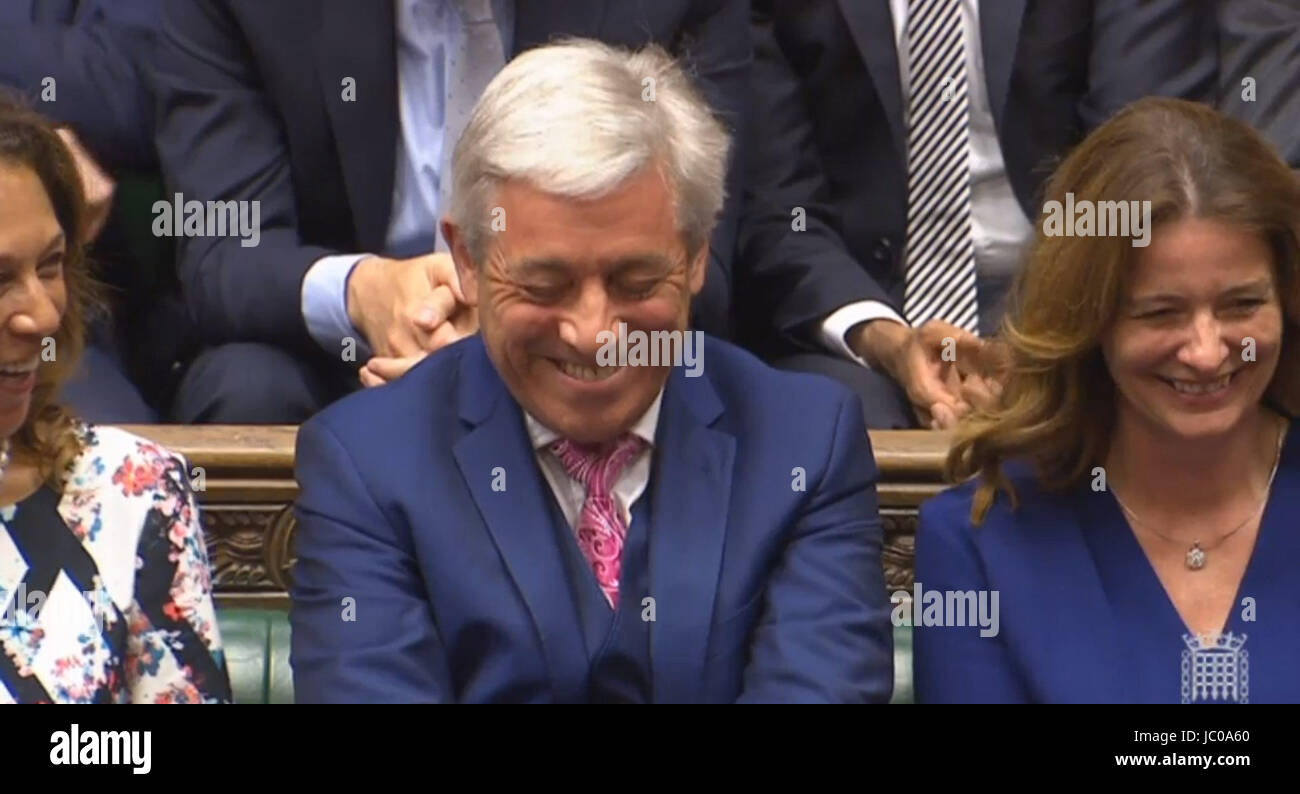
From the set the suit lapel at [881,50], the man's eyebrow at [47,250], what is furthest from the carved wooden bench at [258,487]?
the suit lapel at [881,50]

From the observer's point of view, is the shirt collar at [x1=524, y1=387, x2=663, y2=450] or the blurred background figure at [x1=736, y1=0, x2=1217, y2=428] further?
the blurred background figure at [x1=736, y1=0, x2=1217, y2=428]

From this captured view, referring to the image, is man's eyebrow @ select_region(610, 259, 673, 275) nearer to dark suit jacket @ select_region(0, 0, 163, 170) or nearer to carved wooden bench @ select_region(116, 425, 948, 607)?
carved wooden bench @ select_region(116, 425, 948, 607)

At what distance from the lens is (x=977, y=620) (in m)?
1.86

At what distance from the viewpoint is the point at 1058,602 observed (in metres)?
1.86

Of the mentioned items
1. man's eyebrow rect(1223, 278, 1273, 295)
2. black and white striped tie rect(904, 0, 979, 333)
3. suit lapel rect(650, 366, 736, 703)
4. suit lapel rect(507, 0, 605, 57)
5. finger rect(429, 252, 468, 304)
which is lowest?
suit lapel rect(650, 366, 736, 703)

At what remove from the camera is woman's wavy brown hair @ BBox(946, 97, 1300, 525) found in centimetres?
182

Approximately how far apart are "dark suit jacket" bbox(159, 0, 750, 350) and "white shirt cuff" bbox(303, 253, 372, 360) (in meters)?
0.01

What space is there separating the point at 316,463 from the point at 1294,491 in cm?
78

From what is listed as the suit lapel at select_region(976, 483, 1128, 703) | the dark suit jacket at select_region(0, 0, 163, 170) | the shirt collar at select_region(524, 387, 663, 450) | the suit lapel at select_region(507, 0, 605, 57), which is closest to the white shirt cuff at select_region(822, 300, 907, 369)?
the suit lapel at select_region(507, 0, 605, 57)

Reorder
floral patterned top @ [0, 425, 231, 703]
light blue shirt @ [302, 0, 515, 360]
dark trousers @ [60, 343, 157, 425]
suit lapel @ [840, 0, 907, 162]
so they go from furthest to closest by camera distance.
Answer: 1. suit lapel @ [840, 0, 907, 162]
2. light blue shirt @ [302, 0, 515, 360]
3. dark trousers @ [60, 343, 157, 425]
4. floral patterned top @ [0, 425, 231, 703]

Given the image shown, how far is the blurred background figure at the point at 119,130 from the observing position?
244 centimetres

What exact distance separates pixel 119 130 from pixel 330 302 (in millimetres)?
389

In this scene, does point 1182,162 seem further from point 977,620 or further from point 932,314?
point 932,314

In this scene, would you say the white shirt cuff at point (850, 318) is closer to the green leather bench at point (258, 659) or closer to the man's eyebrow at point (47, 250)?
the green leather bench at point (258, 659)
